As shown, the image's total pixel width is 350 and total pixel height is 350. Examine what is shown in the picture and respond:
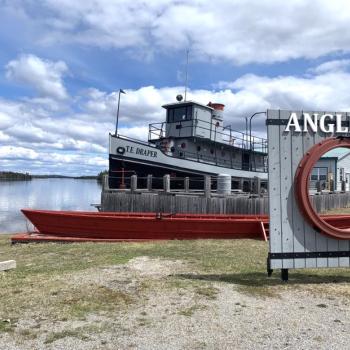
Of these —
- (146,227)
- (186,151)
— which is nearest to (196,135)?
(186,151)

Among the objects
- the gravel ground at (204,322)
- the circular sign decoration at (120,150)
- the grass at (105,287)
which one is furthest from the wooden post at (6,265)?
the circular sign decoration at (120,150)

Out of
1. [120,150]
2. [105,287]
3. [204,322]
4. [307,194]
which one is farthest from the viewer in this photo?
[120,150]

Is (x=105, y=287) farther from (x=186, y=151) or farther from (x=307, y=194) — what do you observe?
(x=186, y=151)

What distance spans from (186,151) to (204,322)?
73.1 feet

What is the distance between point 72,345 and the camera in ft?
13.4

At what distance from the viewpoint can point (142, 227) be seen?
12562mm

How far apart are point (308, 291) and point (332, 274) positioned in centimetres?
122

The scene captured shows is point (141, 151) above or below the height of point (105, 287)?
above

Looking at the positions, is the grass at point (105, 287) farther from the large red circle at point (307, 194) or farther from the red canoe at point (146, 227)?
the red canoe at point (146, 227)

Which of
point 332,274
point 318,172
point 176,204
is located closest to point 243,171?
point 318,172

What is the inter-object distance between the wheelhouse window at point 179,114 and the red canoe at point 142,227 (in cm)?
1396

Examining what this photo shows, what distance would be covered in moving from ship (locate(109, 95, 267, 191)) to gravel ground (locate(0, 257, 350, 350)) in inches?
677

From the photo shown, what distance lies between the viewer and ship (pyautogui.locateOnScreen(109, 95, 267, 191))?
24694 mm

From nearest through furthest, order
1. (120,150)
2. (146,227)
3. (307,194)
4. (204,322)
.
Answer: (204,322)
(307,194)
(146,227)
(120,150)
